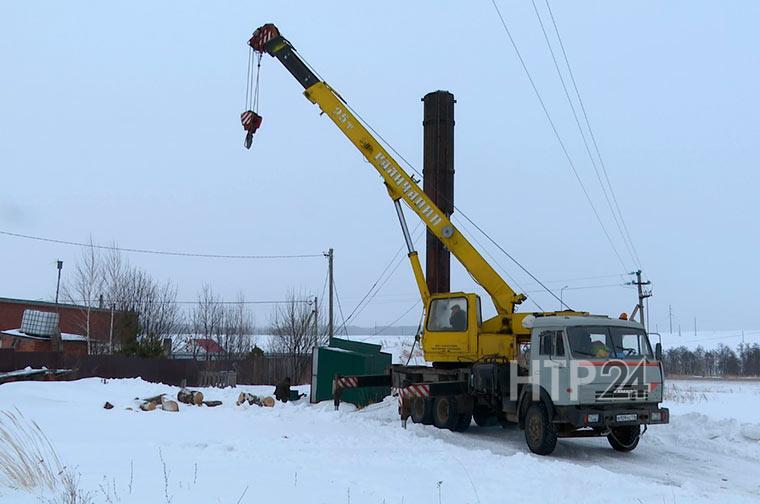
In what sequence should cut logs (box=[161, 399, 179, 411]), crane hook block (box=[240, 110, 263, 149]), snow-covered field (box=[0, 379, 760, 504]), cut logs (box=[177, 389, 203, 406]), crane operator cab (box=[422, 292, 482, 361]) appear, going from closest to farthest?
snow-covered field (box=[0, 379, 760, 504]), crane operator cab (box=[422, 292, 482, 361]), crane hook block (box=[240, 110, 263, 149]), cut logs (box=[161, 399, 179, 411]), cut logs (box=[177, 389, 203, 406])

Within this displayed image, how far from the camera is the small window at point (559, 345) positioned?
12.3 metres

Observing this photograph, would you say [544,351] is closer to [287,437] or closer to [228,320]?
[287,437]

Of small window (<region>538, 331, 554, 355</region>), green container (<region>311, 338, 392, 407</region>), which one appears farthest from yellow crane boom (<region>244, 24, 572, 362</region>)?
green container (<region>311, 338, 392, 407</region>)

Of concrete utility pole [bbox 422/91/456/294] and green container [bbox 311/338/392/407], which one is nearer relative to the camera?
green container [bbox 311/338/392/407]

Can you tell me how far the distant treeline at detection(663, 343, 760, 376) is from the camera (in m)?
82.2

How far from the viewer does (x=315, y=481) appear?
8211mm

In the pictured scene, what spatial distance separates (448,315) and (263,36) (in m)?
9.11

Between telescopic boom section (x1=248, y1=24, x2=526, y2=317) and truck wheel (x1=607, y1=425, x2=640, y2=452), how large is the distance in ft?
12.1

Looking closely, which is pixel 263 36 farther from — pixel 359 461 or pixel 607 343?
pixel 359 461

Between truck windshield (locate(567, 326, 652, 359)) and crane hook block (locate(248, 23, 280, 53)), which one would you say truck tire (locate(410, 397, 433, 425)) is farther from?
crane hook block (locate(248, 23, 280, 53))

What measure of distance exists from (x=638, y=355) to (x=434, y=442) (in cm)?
402

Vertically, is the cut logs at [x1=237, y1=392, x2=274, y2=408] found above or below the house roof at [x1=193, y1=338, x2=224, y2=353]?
below

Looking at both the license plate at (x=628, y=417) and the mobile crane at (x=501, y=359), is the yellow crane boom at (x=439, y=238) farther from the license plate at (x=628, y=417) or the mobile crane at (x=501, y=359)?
the license plate at (x=628, y=417)

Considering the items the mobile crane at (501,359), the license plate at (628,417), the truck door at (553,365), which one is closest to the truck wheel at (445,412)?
the mobile crane at (501,359)
